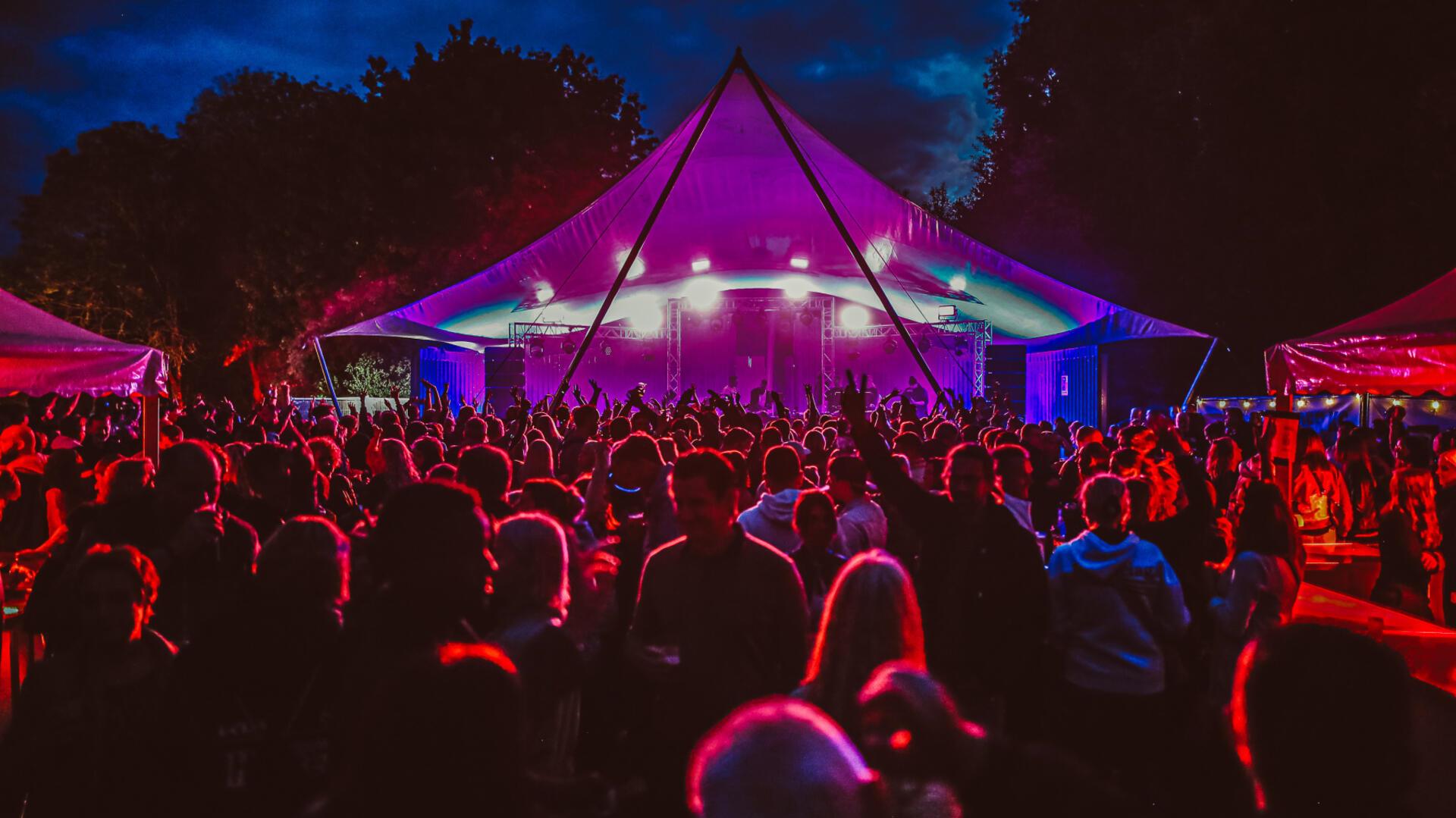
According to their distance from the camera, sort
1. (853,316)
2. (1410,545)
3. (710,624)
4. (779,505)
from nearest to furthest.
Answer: (710,624) < (779,505) < (1410,545) < (853,316)

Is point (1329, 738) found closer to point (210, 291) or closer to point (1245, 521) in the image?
point (1245, 521)

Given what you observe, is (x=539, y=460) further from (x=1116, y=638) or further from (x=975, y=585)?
(x=1116, y=638)

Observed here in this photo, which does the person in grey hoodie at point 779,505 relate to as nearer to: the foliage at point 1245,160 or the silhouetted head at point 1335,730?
the silhouetted head at point 1335,730

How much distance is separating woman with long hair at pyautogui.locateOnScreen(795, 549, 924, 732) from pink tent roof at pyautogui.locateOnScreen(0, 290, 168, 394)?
6.10m

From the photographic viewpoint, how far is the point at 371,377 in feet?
101

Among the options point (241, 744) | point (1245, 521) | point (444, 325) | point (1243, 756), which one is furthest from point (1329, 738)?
point (444, 325)

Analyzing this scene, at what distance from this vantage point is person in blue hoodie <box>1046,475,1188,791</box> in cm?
350

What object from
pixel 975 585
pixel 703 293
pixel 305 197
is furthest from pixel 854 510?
pixel 305 197

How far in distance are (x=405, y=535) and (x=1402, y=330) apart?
22.3 feet

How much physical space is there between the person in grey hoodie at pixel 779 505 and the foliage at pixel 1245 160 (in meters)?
9.77

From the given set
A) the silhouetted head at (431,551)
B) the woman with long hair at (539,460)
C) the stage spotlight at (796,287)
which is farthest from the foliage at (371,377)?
the silhouetted head at (431,551)

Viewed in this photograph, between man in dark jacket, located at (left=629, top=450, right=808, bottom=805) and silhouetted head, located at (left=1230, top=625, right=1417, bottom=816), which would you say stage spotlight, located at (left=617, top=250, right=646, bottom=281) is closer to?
man in dark jacket, located at (left=629, top=450, right=808, bottom=805)

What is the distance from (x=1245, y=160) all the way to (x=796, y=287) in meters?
9.60

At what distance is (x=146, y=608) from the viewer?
285cm
